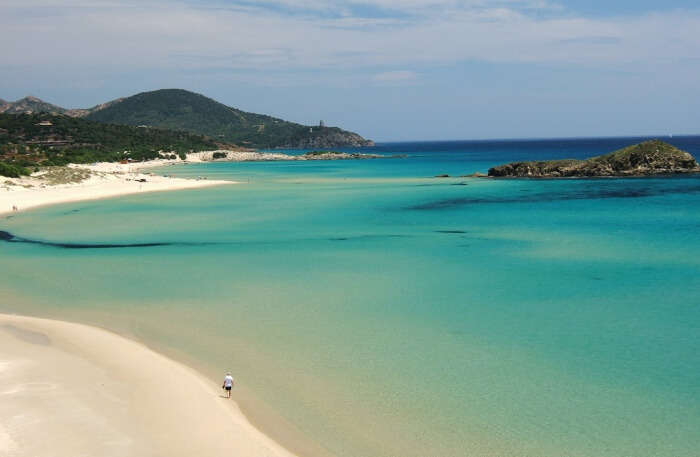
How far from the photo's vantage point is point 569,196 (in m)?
63.2

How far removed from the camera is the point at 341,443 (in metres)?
11.8

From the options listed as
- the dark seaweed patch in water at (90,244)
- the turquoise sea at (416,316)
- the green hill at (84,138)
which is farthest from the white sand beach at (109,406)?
the green hill at (84,138)

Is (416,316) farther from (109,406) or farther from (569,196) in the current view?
(569,196)

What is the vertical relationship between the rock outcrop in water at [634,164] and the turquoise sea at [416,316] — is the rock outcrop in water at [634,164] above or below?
above

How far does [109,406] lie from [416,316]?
10.4 metres

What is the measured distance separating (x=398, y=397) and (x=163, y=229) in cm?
3209

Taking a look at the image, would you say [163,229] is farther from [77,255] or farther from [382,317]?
[382,317]

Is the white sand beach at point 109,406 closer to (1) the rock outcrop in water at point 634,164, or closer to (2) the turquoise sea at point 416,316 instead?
(2) the turquoise sea at point 416,316

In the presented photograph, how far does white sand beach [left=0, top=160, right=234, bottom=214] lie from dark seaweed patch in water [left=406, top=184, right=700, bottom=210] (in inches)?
1392

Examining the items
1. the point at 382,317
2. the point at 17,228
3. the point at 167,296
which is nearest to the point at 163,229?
the point at 17,228

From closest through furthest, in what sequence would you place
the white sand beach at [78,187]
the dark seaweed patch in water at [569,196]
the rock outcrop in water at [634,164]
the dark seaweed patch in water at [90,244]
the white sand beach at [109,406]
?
1. the white sand beach at [109,406]
2. the dark seaweed patch in water at [90,244]
3. the dark seaweed patch in water at [569,196]
4. the white sand beach at [78,187]
5. the rock outcrop in water at [634,164]

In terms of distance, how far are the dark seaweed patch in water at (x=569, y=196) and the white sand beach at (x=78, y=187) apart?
35.4m

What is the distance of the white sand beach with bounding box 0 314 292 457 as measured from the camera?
11227 mm

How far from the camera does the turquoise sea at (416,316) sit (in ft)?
41.6
